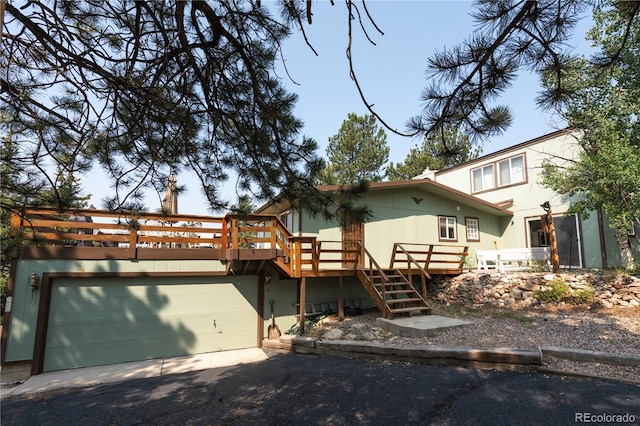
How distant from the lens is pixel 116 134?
3254 mm

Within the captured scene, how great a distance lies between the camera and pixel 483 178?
45.7 feet

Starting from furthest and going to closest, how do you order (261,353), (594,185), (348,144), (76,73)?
(348,144)
(594,185)
(261,353)
(76,73)

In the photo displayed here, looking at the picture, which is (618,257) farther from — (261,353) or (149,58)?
(149,58)

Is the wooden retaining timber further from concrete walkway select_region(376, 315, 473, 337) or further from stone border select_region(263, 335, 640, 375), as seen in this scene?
stone border select_region(263, 335, 640, 375)

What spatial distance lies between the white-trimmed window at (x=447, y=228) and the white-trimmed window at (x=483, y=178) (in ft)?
9.07

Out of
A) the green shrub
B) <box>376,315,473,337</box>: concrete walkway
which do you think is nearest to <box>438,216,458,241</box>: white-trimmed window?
the green shrub

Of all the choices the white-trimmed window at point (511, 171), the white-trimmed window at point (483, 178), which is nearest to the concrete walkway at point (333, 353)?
the white-trimmed window at point (511, 171)

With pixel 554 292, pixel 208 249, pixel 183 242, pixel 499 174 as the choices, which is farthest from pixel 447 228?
pixel 183 242

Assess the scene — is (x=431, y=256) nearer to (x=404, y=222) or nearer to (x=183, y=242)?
(x=404, y=222)

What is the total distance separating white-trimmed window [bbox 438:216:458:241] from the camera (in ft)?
39.0

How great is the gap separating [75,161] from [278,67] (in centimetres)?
209

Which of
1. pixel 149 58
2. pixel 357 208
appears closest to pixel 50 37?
pixel 149 58

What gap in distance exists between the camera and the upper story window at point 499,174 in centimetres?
1244

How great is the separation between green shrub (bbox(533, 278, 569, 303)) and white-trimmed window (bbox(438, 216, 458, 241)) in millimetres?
4042
